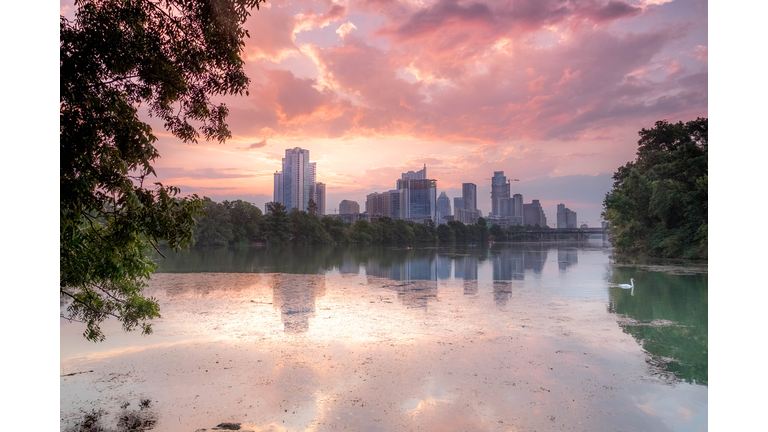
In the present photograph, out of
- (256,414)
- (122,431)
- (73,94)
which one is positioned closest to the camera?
(73,94)

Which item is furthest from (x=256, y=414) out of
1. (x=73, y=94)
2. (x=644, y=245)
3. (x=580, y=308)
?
(x=644, y=245)

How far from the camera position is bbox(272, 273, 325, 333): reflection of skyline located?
776 cm

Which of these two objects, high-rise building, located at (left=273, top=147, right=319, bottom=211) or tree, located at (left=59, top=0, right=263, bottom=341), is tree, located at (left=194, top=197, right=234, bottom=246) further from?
tree, located at (left=59, top=0, right=263, bottom=341)

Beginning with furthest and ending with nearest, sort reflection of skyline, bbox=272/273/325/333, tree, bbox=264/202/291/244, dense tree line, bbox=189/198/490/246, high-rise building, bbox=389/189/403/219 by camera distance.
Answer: high-rise building, bbox=389/189/403/219, tree, bbox=264/202/291/244, dense tree line, bbox=189/198/490/246, reflection of skyline, bbox=272/273/325/333

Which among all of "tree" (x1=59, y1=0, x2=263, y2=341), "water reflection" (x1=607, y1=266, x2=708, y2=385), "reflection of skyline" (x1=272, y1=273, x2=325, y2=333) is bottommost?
"water reflection" (x1=607, y1=266, x2=708, y2=385)

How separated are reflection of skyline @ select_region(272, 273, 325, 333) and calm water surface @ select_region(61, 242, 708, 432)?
2.8 inches

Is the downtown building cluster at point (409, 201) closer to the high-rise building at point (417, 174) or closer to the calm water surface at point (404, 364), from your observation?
the high-rise building at point (417, 174)

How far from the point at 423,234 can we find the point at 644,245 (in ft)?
120

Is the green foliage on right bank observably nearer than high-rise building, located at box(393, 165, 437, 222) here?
Yes

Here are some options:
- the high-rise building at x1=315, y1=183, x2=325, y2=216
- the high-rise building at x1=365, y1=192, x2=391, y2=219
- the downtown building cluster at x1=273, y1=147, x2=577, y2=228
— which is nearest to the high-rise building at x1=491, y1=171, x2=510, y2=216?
the downtown building cluster at x1=273, y1=147, x2=577, y2=228

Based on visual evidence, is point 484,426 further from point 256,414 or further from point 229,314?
point 229,314

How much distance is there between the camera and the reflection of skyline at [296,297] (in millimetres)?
7762

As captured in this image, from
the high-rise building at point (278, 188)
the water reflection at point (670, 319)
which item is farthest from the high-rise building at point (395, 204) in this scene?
the water reflection at point (670, 319)

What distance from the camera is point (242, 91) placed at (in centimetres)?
413
